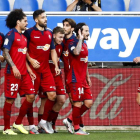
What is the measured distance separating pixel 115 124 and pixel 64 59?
84.9 inches

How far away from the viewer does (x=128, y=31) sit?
1009 cm

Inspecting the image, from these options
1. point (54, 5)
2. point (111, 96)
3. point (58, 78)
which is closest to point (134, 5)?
point (54, 5)

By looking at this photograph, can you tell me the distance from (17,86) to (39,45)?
0.78 meters

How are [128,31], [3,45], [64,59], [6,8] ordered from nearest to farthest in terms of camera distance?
[3,45] < [64,59] < [128,31] < [6,8]

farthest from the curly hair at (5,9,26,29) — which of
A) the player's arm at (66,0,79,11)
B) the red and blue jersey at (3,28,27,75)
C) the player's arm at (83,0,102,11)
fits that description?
the player's arm at (83,0,102,11)

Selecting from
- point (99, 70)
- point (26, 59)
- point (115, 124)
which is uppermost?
point (26, 59)

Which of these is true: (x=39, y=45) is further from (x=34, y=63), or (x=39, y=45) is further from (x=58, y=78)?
(x=58, y=78)

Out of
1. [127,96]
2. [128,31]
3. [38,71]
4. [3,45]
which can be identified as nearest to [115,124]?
[127,96]

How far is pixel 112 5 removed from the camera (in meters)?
11.3

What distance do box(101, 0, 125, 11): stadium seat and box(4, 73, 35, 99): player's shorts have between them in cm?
376

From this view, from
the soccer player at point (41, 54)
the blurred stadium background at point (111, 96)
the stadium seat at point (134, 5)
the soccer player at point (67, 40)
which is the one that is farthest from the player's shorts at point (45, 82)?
the stadium seat at point (134, 5)

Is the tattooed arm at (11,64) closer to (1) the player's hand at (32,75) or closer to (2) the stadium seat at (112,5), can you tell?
(1) the player's hand at (32,75)

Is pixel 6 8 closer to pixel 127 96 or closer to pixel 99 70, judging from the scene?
pixel 99 70

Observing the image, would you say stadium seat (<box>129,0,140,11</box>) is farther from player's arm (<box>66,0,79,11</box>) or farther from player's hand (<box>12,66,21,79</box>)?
player's hand (<box>12,66,21,79</box>)
